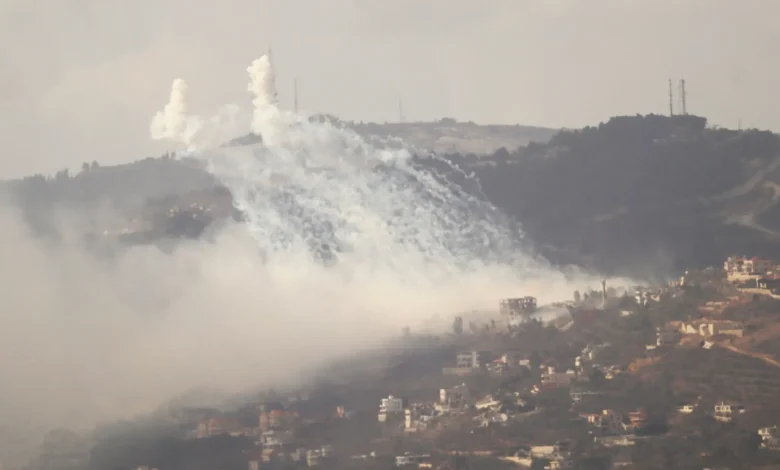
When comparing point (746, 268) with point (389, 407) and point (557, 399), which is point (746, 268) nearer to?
point (557, 399)

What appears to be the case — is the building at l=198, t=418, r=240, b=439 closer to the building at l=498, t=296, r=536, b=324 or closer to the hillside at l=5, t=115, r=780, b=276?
the building at l=498, t=296, r=536, b=324

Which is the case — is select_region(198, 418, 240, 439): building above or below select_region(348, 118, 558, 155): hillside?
below

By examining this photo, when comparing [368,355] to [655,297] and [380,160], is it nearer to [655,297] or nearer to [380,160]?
[655,297]

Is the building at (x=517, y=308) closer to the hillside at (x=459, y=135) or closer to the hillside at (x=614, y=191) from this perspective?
the hillside at (x=614, y=191)

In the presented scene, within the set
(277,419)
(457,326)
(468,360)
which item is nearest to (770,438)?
(468,360)

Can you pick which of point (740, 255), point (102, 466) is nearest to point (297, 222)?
point (740, 255)

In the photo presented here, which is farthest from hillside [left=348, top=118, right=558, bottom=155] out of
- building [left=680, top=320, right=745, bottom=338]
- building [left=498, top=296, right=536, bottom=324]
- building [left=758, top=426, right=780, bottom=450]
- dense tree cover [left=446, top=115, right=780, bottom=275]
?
building [left=758, top=426, right=780, bottom=450]
